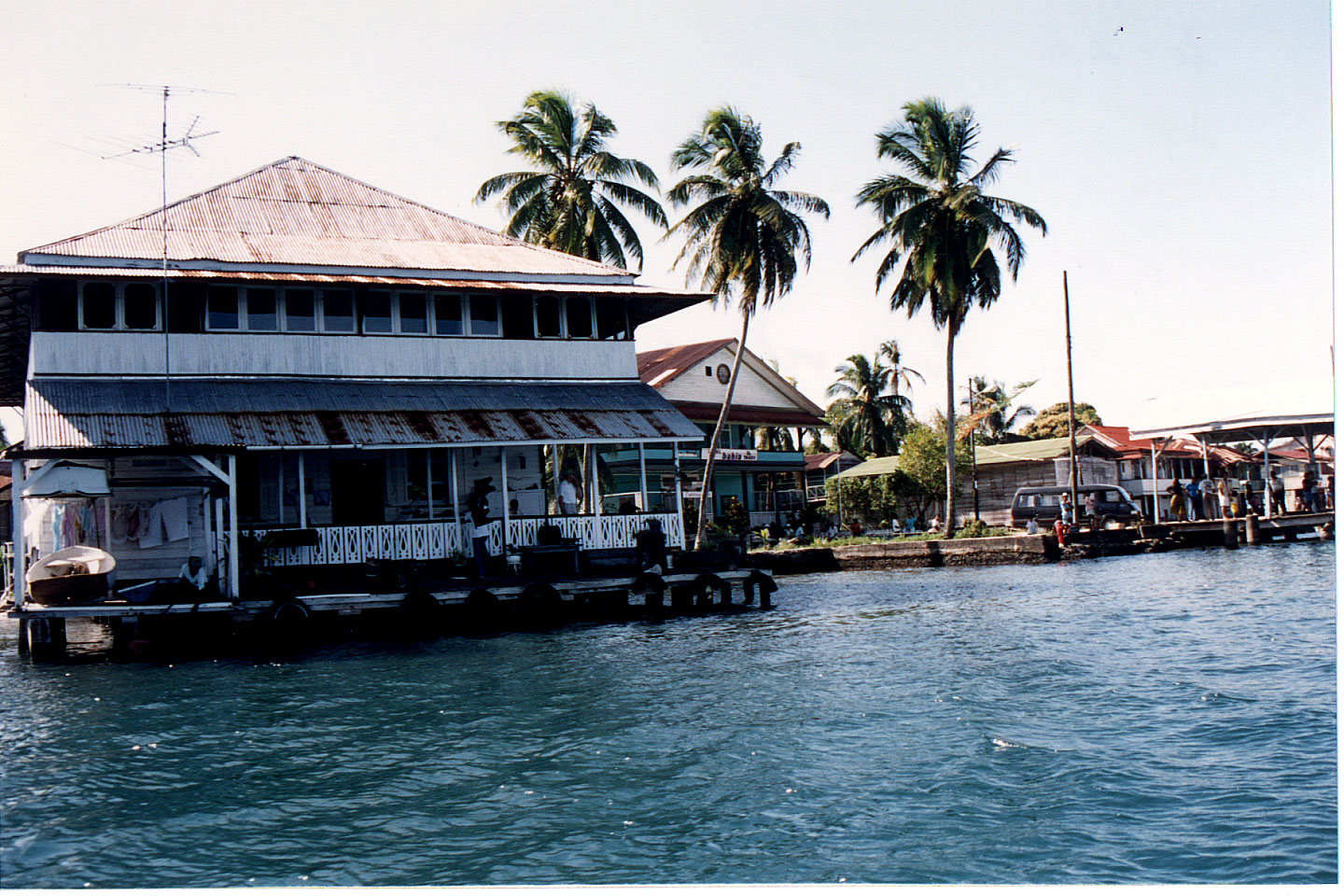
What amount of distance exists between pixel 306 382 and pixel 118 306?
309cm

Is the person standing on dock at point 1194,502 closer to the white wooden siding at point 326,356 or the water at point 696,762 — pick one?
the white wooden siding at point 326,356

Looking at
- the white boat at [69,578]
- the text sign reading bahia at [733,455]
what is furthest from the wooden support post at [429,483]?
the text sign reading bahia at [733,455]

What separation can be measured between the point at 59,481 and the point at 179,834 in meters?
8.86

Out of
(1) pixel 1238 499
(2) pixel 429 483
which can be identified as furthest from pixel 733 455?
(2) pixel 429 483

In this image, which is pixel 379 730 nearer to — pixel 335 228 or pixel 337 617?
pixel 337 617

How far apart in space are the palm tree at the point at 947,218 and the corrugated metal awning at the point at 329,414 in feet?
48.6

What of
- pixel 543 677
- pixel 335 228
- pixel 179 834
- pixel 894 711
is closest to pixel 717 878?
pixel 179 834

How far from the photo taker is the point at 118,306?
18.5 metres

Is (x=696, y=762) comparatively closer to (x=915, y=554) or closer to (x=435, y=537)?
(x=435, y=537)

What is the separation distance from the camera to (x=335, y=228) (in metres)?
22.0

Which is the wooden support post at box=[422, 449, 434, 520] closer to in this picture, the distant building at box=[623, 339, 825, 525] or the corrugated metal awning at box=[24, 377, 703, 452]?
the corrugated metal awning at box=[24, 377, 703, 452]

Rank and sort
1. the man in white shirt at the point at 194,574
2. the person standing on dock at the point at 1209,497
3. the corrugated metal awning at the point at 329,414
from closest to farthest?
the man in white shirt at the point at 194,574
the corrugated metal awning at the point at 329,414
the person standing on dock at the point at 1209,497

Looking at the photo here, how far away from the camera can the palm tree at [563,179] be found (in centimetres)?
2923

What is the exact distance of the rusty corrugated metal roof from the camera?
19469 millimetres
